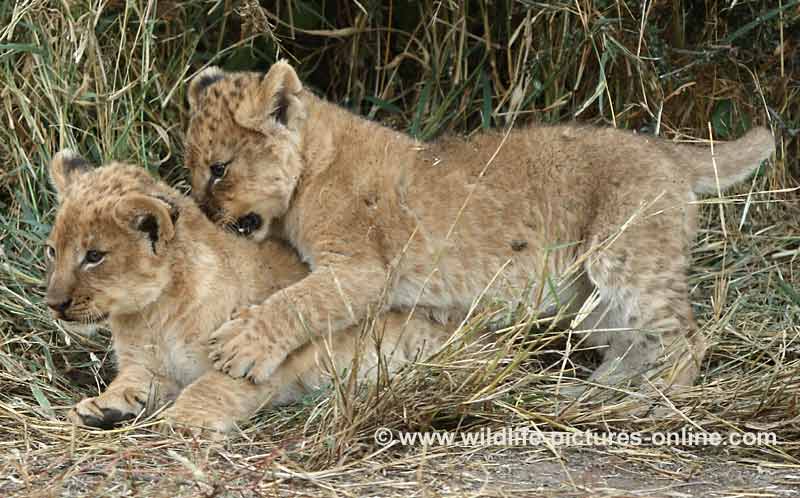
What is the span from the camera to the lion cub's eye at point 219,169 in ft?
17.6

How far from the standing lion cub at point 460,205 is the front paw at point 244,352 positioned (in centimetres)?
16

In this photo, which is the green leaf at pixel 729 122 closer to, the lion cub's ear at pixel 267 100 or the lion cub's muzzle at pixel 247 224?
the lion cub's ear at pixel 267 100

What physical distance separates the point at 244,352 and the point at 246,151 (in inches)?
37.6

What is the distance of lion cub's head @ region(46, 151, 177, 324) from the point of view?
15.9 ft

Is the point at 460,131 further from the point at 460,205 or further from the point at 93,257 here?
the point at 93,257

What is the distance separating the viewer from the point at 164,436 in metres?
4.57

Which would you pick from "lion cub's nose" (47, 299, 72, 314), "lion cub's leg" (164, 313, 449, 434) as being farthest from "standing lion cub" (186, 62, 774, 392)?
"lion cub's nose" (47, 299, 72, 314)

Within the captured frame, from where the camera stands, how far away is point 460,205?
5594mm

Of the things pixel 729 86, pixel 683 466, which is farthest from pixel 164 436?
pixel 729 86

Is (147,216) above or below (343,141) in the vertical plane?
below

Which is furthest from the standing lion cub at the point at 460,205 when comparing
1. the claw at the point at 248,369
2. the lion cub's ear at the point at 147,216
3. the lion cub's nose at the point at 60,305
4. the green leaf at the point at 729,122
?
the green leaf at the point at 729,122

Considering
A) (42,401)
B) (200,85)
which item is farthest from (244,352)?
(200,85)

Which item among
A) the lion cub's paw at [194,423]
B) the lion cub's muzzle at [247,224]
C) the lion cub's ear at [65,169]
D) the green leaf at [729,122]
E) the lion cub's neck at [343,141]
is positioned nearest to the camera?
the lion cub's paw at [194,423]

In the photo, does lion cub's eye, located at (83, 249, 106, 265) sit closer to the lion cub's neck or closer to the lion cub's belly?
the lion cub's neck
